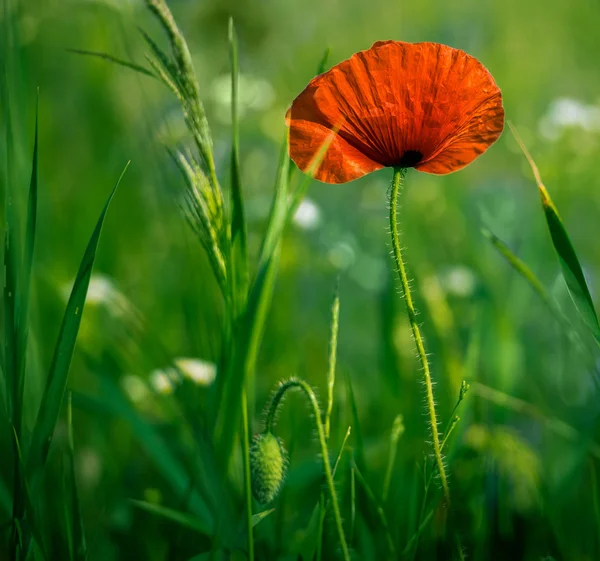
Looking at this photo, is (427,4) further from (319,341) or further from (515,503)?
(515,503)

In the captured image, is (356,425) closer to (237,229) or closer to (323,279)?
(237,229)

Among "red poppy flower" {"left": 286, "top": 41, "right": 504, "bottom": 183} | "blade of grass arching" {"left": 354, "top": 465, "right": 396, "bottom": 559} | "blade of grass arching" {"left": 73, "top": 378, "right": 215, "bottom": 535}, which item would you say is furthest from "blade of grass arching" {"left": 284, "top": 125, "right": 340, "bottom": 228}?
"blade of grass arching" {"left": 73, "top": 378, "right": 215, "bottom": 535}

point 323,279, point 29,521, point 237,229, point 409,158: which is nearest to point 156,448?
point 29,521

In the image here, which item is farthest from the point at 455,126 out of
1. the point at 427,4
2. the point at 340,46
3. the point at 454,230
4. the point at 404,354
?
the point at 427,4

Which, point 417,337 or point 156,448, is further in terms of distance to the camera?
point 156,448

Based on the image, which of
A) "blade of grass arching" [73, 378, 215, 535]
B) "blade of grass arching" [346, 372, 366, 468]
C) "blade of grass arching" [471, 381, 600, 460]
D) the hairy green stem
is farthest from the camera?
"blade of grass arching" [471, 381, 600, 460]

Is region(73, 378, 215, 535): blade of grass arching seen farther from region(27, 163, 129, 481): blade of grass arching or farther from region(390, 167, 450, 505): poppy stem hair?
region(390, 167, 450, 505): poppy stem hair

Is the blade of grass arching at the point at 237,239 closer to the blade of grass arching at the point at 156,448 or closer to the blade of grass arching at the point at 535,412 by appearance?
the blade of grass arching at the point at 156,448
